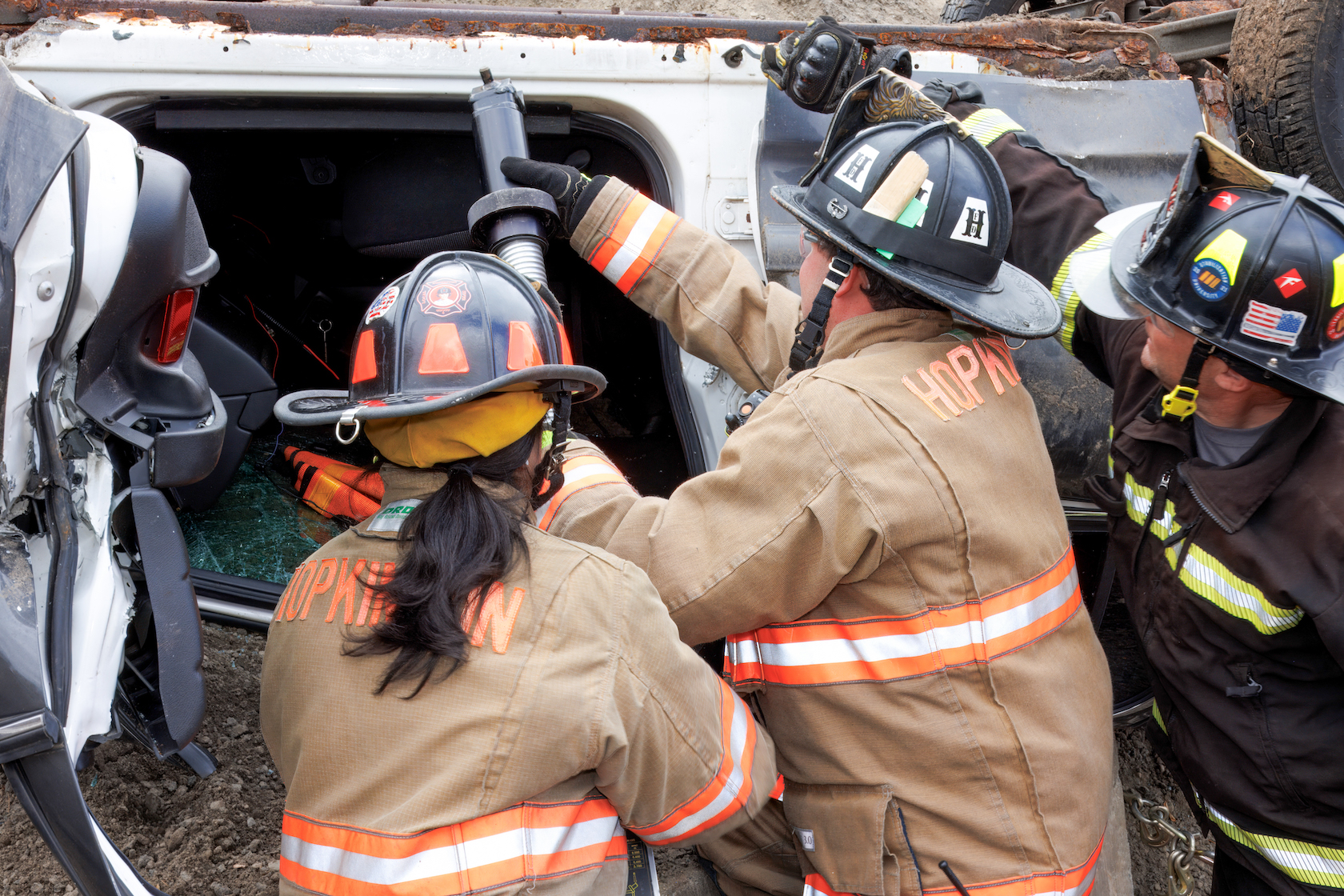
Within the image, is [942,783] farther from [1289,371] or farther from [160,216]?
[160,216]

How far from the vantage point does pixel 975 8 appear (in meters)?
4.28

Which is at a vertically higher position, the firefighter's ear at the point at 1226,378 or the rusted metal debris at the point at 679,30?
the rusted metal debris at the point at 679,30

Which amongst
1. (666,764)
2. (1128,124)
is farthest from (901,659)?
(1128,124)

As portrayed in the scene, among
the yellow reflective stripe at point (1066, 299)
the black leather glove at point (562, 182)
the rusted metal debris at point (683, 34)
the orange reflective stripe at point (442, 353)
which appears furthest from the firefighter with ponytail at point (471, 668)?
the yellow reflective stripe at point (1066, 299)

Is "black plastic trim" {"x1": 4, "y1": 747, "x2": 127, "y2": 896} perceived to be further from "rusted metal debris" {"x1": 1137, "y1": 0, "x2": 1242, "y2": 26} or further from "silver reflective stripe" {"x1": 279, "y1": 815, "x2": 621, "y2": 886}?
"rusted metal debris" {"x1": 1137, "y1": 0, "x2": 1242, "y2": 26}

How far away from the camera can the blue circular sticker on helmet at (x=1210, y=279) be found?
5.47 ft

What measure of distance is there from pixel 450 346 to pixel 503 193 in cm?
66

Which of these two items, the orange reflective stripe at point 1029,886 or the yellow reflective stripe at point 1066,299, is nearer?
the orange reflective stripe at point 1029,886

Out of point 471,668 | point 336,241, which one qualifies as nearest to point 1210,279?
point 471,668

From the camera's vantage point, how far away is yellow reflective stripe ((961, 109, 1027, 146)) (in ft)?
7.33

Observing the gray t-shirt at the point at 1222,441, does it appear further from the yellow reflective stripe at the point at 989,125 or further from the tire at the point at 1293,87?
the tire at the point at 1293,87

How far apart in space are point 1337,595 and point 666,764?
3.79 ft

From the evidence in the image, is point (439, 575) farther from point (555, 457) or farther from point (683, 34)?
point (683, 34)

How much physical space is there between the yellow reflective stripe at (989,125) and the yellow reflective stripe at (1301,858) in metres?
1.57
